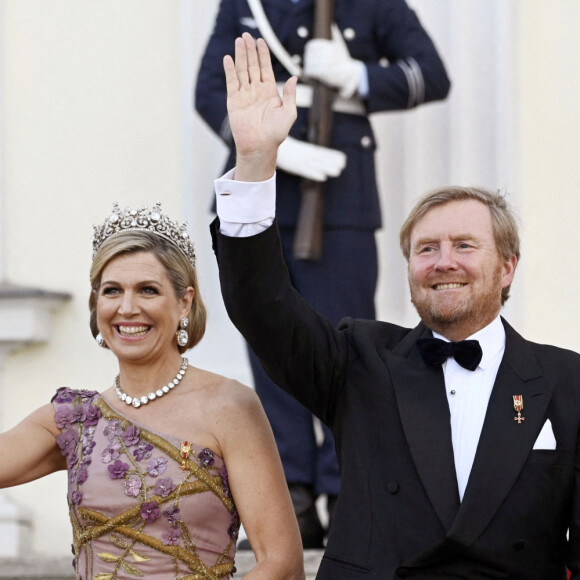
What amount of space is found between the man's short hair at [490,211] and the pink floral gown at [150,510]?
687 mm

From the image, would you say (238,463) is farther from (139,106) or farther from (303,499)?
(139,106)

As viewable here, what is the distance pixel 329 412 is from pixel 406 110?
2.78m

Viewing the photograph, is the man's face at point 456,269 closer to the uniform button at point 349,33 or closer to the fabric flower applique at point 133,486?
the fabric flower applique at point 133,486

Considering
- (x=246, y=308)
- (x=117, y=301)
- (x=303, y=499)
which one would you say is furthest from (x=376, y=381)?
(x=303, y=499)

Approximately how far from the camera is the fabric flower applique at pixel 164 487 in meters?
3.48

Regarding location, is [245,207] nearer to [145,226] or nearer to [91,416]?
[145,226]

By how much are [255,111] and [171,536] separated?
3.19ft

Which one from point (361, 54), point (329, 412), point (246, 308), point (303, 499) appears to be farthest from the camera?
point (361, 54)

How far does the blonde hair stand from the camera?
3.61 metres

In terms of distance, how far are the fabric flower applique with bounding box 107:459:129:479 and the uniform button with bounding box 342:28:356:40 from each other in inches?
105

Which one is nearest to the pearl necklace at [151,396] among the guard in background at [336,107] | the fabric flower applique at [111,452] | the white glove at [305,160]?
the fabric flower applique at [111,452]

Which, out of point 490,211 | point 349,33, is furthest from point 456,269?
A: point 349,33

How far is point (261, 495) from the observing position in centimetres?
350

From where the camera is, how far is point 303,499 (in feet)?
17.6
